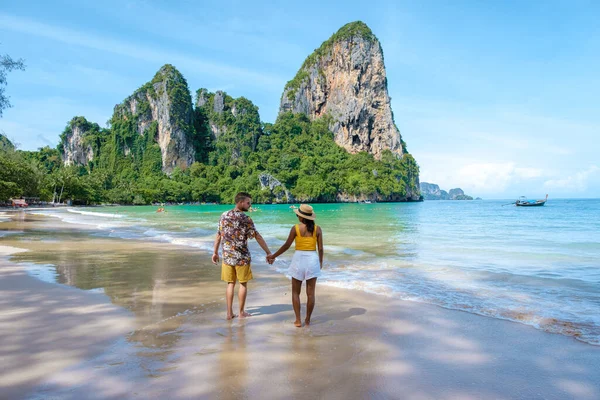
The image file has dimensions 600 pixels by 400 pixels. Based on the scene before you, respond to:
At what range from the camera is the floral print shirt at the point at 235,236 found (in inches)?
201

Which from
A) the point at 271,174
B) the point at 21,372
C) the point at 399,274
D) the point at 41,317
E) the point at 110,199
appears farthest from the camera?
the point at 271,174

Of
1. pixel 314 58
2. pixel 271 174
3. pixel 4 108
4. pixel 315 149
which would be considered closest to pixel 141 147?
pixel 271 174

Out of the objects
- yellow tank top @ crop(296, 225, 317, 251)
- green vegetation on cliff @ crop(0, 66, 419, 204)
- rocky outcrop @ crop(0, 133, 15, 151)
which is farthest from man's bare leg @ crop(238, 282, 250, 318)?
green vegetation on cliff @ crop(0, 66, 419, 204)

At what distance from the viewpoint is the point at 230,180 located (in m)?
124

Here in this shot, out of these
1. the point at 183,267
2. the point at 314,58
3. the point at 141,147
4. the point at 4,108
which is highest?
the point at 314,58

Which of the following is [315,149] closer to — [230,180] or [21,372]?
[230,180]

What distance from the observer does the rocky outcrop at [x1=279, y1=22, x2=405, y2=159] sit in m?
→ 129

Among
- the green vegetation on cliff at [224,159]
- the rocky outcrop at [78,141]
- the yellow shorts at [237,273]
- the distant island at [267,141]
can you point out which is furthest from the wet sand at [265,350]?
the rocky outcrop at [78,141]

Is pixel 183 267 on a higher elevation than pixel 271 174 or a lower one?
lower

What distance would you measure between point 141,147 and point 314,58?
235ft

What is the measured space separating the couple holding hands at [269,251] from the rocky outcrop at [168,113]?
126 metres

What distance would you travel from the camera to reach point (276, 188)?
364 feet

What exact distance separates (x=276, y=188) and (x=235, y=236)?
10618cm

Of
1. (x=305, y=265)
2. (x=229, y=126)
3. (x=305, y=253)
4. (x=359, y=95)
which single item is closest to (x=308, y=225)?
(x=305, y=253)
